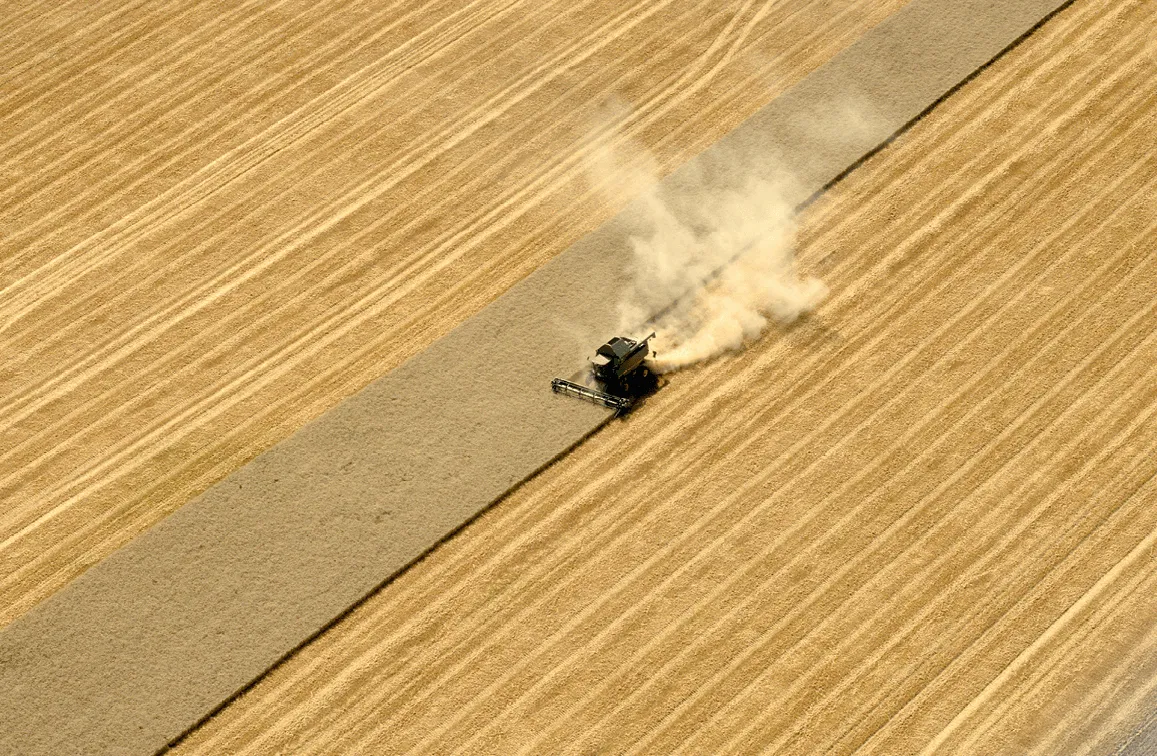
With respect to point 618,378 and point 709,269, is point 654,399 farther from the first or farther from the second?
point 709,269

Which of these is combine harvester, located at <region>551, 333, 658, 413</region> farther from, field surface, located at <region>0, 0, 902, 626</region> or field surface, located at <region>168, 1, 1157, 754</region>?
field surface, located at <region>0, 0, 902, 626</region>

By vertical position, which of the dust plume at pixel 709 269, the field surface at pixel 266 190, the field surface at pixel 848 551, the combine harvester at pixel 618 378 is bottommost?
the field surface at pixel 848 551

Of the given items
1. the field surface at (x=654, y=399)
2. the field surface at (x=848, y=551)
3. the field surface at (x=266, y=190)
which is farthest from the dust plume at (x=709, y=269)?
the field surface at (x=266, y=190)

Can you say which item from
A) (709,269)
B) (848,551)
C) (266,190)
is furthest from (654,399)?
(266,190)

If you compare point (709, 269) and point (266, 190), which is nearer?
point (709, 269)

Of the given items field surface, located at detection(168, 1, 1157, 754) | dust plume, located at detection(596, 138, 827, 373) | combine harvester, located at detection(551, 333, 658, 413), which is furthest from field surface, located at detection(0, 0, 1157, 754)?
dust plume, located at detection(596, 138, 827, 373)

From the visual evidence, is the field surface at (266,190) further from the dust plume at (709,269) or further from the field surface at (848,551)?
the field surface at (848,551)

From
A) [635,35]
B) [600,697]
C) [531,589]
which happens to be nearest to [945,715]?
[600,697]
